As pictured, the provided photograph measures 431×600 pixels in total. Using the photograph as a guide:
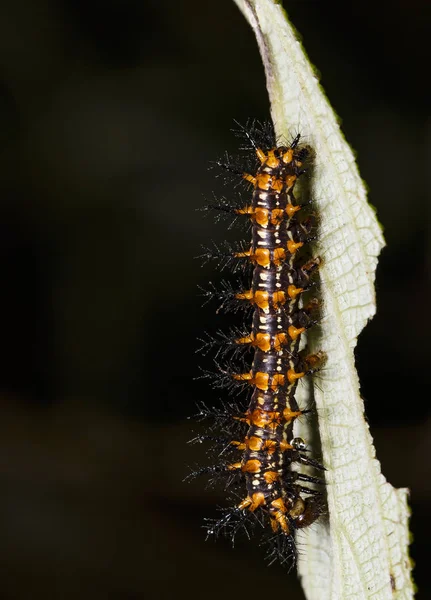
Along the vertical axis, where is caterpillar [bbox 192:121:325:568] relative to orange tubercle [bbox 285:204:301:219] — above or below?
below

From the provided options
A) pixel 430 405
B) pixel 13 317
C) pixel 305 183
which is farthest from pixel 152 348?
pixel 305 183

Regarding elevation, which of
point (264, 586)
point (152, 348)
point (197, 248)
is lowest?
point (264, 586)

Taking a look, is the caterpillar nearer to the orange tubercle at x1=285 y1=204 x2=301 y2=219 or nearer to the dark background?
the orange tubercle at x1=285 y1=204 x2=301 y2=219

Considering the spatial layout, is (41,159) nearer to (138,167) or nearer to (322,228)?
(138,167)

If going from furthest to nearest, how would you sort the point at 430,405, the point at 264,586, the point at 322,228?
the point at 264,586 < the point at 430,405 < the point at 322,228

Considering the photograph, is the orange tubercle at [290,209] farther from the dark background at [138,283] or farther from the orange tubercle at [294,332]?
the dark background at [138,283]

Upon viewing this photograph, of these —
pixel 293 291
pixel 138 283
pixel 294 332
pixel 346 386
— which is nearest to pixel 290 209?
pixel 293 291

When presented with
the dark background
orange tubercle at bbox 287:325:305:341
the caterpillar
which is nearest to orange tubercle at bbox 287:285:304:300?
the caterpillar
